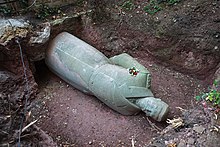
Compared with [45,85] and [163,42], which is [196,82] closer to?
[163,42]

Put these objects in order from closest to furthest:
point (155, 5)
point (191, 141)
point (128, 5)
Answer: point (191, 141) → point (155, 5) → point (128, 5)

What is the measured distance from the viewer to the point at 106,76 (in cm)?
436

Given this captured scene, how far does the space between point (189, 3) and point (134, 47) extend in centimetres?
125

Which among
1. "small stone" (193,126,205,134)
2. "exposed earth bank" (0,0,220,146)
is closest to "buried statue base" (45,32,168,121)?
"exposed earth bank" (0,0,220,146)

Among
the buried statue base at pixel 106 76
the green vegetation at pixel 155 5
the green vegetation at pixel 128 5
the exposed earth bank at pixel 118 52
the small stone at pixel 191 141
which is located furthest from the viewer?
the green vegetation at pixel 128 5

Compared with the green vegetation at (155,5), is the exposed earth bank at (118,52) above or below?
below

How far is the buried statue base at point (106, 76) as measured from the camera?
4.25 metres

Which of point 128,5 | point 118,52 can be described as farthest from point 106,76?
point 128,5

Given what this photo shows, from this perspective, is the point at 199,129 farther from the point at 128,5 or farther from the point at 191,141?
the point at 128,5

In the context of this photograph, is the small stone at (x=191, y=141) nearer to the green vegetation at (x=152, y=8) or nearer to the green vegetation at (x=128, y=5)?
the green vegetation at (x=152, y=8)

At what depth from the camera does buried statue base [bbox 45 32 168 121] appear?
4.25m

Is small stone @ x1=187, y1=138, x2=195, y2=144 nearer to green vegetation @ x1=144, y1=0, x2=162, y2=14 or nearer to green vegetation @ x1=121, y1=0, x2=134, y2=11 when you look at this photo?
green vegetation @ x1=144, y1=0, x2=162, y2=14

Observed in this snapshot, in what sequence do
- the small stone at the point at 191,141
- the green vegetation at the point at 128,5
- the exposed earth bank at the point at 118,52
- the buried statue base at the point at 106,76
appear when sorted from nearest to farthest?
the small stone at the point at 191,141 < the buried statue base at the point at 106,76 < the exposed earth bank at the point at 118,52 < the green vegetation at the point at 128,5

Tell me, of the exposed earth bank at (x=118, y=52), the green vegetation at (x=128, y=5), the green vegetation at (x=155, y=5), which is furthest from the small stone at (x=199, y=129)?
the green vegetation at (x=128, y=5)
